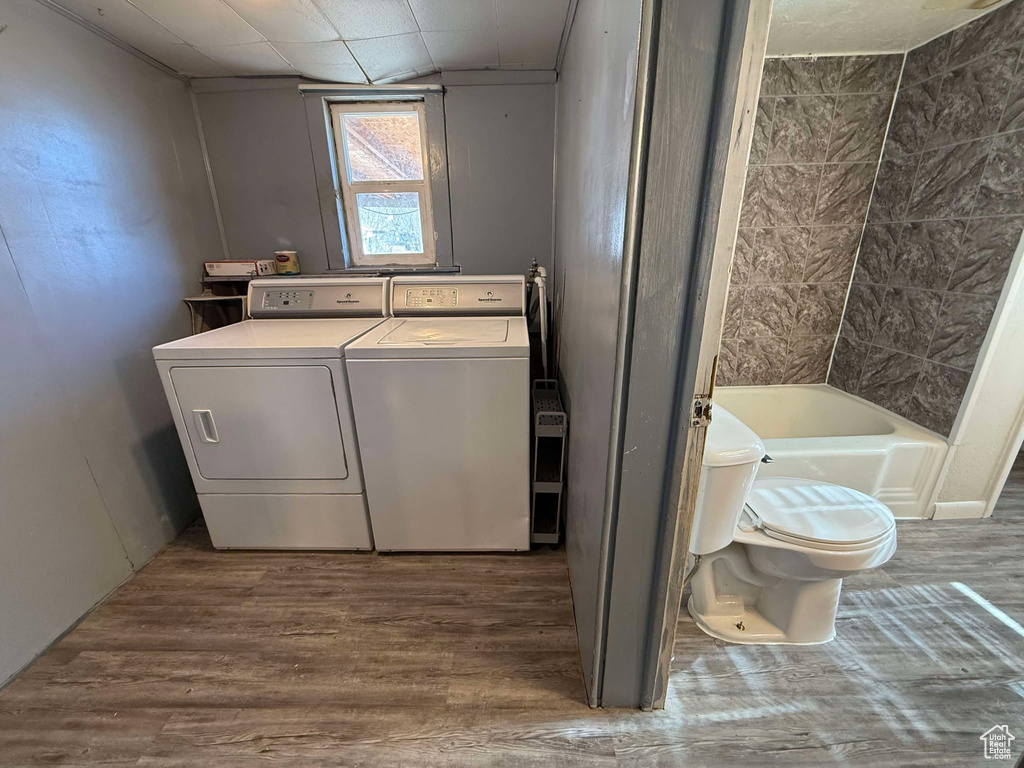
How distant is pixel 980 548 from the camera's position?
1715mm

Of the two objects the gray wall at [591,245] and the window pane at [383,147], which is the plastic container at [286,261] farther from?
the gray wall at [591,245]

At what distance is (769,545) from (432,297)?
1.74 m

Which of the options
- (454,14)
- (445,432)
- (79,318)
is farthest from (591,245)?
(79,318)

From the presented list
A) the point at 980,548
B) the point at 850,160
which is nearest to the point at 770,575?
the point at 980,548

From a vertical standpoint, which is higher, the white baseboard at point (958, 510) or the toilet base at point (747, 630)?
the white baseboard at point (958, 510)

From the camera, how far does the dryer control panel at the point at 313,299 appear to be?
6.68ft

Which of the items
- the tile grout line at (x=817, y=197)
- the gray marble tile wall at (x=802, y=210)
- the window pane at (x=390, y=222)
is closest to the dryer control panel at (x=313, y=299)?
the window pane at (x=390, y=222)

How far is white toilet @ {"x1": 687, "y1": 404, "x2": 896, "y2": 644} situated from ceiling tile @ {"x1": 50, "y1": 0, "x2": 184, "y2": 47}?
2526 mm

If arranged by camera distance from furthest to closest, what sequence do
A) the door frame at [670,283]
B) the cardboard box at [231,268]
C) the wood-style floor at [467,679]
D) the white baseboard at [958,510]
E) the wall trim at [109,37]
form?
the cardboard box at [231,268], the white baseboard at [958,510], the wall trim at [109,37], the wood-style floor at [467,679], the door frame at [670,283]

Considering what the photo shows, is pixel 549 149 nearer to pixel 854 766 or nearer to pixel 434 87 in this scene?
pixel 434 87

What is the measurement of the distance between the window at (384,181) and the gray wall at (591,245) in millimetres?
937

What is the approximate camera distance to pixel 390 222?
2400 millimetres

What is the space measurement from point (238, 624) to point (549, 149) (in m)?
2.58

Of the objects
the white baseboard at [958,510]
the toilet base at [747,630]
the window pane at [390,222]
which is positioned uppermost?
the window pane at [390,222]
